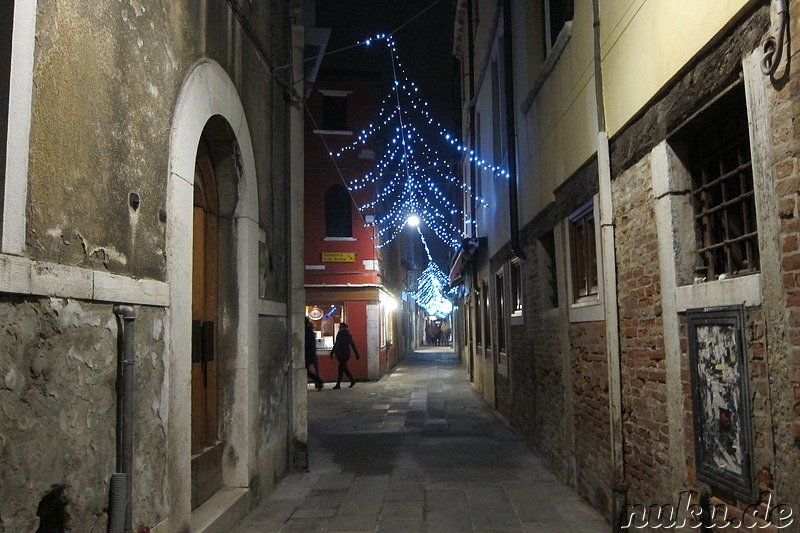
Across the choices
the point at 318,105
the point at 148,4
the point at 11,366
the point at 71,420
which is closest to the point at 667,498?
the point at 71,420

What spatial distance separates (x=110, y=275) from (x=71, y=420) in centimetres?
77

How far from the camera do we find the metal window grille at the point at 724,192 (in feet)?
11.5

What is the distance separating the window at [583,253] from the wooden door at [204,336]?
3.46 metres

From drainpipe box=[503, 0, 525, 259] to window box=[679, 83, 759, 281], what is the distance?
498 centimetres

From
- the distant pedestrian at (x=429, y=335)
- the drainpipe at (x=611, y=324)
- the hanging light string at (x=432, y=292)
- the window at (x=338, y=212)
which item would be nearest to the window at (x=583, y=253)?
the drainpipe at (x=611, y=324)

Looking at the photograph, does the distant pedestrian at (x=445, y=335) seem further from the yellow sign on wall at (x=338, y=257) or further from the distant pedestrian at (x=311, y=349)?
the distant pedestrian at (x=311, y=349)

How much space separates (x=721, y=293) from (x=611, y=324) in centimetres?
167

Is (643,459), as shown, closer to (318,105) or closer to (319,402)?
(319,402)

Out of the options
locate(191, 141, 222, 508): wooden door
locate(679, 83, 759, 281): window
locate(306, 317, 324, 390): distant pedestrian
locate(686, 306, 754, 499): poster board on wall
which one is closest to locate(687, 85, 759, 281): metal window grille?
locate(679, 83, 759, 281): window

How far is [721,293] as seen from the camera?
3.46 meters

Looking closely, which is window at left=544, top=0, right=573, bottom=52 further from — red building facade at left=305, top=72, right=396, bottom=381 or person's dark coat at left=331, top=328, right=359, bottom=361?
red building facade at left=305, top=72, right=396, bottom=381

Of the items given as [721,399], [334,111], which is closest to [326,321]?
[334,111]

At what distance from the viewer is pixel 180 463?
13.9 ft

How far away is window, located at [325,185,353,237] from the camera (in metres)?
18.9
